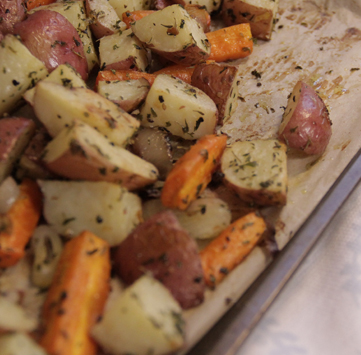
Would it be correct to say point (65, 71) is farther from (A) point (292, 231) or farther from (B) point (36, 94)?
(A) point (292, 231)

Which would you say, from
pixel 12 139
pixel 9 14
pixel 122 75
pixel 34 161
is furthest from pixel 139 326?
pixel 9 14

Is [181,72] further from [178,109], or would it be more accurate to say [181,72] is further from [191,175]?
[191,175]

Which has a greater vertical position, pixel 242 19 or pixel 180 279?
pixel 242 19

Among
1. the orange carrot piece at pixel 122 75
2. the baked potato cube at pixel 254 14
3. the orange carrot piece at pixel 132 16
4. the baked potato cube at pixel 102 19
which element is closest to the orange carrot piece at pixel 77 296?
the orange carrot piece at pixel 122 75

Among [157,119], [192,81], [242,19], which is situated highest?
[242,19]

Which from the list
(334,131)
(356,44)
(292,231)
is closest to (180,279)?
(292,231)

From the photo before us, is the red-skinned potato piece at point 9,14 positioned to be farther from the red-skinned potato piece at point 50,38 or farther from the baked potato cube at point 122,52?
the baked potato cube at point 122,52

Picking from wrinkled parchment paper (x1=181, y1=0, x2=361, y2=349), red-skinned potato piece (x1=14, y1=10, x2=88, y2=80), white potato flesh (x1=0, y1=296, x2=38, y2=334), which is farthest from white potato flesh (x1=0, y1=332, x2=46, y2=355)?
red-skinned potato piece (x1=14, y1=10, x2=88, y2=80)
